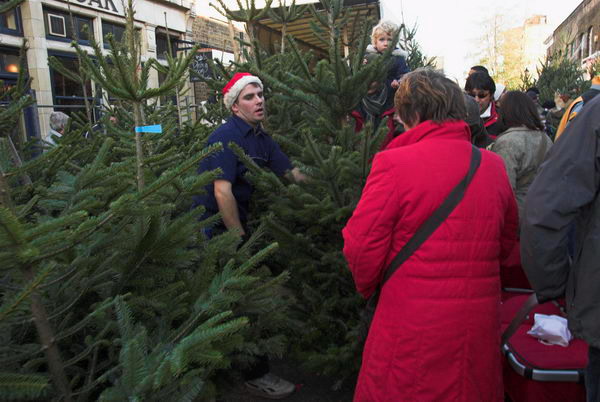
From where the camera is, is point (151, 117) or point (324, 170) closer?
point (324, 170)

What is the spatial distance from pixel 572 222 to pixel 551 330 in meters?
1.07

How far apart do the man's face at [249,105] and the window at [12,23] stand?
10.8 m

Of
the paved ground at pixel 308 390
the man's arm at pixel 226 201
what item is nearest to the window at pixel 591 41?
the paved ground at pixel 308 390

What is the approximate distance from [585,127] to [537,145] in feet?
6.79

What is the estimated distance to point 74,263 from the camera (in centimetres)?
138

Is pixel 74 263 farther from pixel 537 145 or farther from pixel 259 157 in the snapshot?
pixel 537 145

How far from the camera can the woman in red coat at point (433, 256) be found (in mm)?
1893

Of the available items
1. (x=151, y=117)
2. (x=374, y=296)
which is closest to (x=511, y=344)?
(x=374, y=296)

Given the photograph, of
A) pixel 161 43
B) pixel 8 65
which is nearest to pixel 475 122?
pixel 8 65

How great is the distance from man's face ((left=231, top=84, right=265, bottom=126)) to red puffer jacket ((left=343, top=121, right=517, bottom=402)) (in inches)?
65.1

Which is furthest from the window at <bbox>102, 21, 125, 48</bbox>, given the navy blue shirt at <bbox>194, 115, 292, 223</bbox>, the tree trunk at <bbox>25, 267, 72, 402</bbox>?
the tree trunk at <bbox>25, 267, 72, 402</bbox>

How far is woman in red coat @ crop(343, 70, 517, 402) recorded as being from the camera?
1893 mm

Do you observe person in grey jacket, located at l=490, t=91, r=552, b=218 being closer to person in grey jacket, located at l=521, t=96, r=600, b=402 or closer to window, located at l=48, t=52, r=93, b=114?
person in grey jacket, located at l=521, t=96, r=600, b=402

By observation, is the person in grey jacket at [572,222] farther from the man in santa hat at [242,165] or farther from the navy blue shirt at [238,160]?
the navy blue shirt at [238,160]
